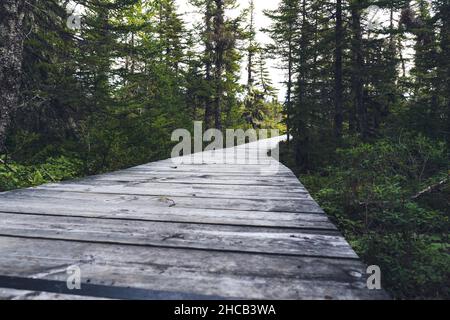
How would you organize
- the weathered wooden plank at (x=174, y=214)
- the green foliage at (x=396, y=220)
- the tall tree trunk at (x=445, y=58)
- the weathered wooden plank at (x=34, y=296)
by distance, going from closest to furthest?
the weathered wooden plank at (x=34, y=296) → the weathered wooden plank at (x=174, y=214) → the green foliage at (x=396, y=220) → the tall tree trunk at (x=445, y=58)

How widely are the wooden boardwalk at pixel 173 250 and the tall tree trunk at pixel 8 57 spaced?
4666 millimetres

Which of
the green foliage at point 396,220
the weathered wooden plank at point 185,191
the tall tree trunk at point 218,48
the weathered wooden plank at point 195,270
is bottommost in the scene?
the green foliage at point 396,220

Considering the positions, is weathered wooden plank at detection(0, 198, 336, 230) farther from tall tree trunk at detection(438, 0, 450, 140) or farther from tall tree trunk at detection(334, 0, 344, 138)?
tall tree trunk at detection(334, 0, 344, 138)

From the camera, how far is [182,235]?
1688mm

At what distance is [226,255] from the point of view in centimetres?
138

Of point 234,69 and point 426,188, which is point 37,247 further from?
point 234,69

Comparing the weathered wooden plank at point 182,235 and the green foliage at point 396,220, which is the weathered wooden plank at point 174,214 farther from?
the green foliage at point 396,220

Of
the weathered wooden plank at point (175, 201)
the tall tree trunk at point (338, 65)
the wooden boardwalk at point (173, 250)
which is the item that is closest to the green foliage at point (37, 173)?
the weathered wooden plank at point (175, 201)

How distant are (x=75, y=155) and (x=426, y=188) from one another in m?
8.16

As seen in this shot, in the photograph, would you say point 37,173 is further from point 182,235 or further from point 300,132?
point 300,132

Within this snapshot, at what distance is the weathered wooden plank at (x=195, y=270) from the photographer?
1.05m

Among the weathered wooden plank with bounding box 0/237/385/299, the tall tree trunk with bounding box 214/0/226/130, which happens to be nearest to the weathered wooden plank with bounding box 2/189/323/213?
the weathered wooden plank with bounding box 0/237/385/299

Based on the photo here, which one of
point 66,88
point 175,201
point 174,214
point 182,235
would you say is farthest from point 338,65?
point 182,235

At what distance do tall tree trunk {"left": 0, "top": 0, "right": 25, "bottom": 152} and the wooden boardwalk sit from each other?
467 cm
